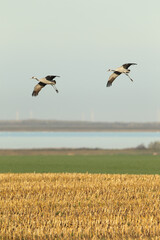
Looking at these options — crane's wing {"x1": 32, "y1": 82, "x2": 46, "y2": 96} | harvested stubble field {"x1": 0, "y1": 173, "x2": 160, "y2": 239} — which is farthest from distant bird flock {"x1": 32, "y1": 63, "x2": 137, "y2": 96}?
harvested stubble field {"x1": 0, "y1": 173, "x2": 160, "y2": 239}

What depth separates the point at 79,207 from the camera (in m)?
14.5

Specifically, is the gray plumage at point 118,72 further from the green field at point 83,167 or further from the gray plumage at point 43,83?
the green field at point 83,167

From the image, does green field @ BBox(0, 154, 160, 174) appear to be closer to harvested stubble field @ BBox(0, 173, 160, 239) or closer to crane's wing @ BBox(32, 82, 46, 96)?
harvested stubble field @ BBox(0, 173, 160, 239)

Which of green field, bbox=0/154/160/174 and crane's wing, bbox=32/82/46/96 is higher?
crane's wing, bbox=32/82/46/96

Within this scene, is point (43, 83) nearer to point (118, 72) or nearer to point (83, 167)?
point (118, 72)

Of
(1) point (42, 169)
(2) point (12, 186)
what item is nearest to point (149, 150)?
(1) point (42, 169)

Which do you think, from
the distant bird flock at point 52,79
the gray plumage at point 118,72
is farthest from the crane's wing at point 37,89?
the gray plumage at point 118,72

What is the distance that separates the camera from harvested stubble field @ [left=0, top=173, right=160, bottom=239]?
11.5 metres

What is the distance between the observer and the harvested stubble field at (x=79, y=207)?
37.8 feet

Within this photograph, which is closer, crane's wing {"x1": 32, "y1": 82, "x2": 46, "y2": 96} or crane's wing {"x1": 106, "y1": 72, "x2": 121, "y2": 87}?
crane's wing {"x1": 32, "y1": 82, "x2": 46, "y2": 96}

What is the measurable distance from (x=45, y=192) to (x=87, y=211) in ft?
11.4

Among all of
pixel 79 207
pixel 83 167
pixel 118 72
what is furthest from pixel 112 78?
pixel 83 167

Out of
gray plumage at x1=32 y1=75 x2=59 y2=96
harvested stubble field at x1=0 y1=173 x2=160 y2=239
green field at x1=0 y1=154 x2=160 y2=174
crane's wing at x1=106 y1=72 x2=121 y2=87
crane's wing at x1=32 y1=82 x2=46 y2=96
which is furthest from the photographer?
green field at x1=0 y1=154 x2=160 y2=174

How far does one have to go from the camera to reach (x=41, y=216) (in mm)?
13500
